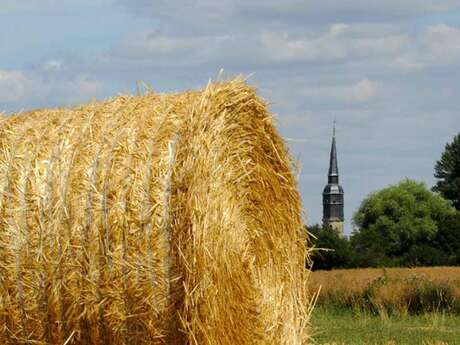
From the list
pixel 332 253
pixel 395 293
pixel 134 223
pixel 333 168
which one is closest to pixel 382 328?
pixel 395 293

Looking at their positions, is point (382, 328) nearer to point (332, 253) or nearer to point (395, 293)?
point (395, 293)

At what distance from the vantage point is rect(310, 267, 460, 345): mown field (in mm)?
17594

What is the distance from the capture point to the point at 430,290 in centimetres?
2300

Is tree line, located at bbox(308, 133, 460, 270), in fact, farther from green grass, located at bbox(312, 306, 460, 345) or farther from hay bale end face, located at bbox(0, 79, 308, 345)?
hay bale end face, located at bbox(0, 79, 308, 345)

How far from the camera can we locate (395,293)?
2289 centimetres

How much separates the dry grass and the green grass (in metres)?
0.42

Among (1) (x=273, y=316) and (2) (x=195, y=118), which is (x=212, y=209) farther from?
(1) (x=273, y=316)

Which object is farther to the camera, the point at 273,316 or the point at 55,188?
the point at 273,316

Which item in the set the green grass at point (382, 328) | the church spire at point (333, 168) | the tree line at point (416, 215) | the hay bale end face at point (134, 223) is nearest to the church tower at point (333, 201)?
the church spire at point (333, 168)

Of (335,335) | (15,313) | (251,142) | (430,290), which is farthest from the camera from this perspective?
(430,290)

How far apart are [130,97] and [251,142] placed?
1120 mm

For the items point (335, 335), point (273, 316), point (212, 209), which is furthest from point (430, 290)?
point (212, 209)

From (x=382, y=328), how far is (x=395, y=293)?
4.97 metres

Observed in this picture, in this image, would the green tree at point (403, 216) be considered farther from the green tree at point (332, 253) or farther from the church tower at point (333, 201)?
the church tower at point (333, 201)
